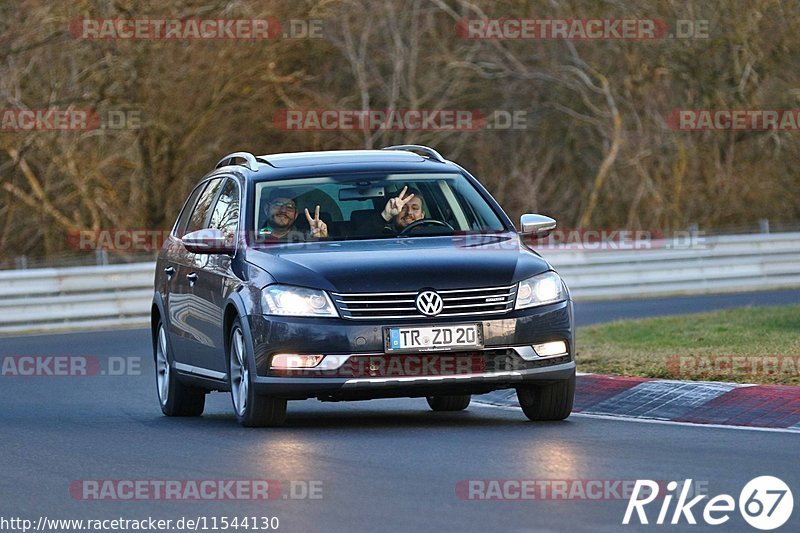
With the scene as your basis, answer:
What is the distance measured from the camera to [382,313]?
1096cm

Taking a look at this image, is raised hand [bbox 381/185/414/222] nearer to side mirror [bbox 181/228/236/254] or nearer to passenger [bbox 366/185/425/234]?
passenger [bbox 366/185/425/234]

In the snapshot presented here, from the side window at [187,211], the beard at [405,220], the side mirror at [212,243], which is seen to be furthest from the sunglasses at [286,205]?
the side window at [187,211]

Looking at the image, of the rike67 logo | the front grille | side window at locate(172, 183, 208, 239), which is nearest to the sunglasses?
the front grille

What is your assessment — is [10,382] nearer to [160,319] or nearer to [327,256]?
[160,319]

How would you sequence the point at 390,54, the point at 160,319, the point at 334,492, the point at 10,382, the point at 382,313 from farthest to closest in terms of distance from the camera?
1. the point at 390,54
2. the point at 10,382
3. the point at 160,319
4. the point at 382,313
5. the point at 334,492

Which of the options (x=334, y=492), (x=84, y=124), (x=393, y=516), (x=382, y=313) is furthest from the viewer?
(x=84, y=124)

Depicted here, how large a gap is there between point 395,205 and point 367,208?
0.64 ft

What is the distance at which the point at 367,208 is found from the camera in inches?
483

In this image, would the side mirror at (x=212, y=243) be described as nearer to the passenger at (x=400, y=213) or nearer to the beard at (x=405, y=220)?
the passenger at (x=400, y=213)

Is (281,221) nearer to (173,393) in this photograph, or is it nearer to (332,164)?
(332,164)

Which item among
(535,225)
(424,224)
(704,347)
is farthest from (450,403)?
(704,347)

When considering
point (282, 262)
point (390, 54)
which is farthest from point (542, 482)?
point (390, 54)

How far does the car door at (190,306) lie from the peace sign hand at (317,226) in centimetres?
91

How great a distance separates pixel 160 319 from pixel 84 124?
682 inches
